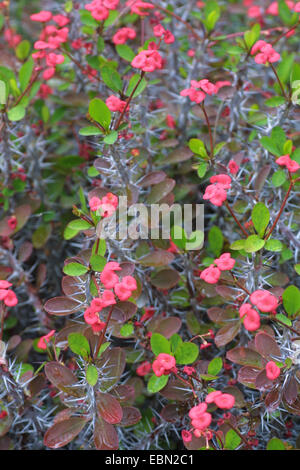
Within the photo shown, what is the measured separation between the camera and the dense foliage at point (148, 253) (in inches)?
48.5

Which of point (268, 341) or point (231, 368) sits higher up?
point (268, 341)

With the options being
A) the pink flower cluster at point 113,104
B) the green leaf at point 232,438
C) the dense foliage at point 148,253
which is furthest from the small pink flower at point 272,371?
the pink flower cluster at point 113,104

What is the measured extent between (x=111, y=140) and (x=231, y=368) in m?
0.80

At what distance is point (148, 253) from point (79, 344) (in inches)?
15.9

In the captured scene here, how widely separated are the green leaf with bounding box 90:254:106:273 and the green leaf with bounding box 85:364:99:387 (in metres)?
0.25

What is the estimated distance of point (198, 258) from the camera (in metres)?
1.61

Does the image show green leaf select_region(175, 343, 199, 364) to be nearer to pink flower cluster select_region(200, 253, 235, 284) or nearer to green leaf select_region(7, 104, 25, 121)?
pink flower cluster select_region(200, 253, 235, 284)

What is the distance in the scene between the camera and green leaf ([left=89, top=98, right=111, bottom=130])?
1.29 m

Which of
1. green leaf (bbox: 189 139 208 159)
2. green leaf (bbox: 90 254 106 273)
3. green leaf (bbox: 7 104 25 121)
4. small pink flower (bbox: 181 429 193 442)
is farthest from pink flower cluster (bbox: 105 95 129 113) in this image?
small pink flower (bbox: 181 429 193 442)

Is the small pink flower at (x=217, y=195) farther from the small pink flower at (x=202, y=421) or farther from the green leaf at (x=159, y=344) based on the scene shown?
the small pink flower at (x=202, y=421)
